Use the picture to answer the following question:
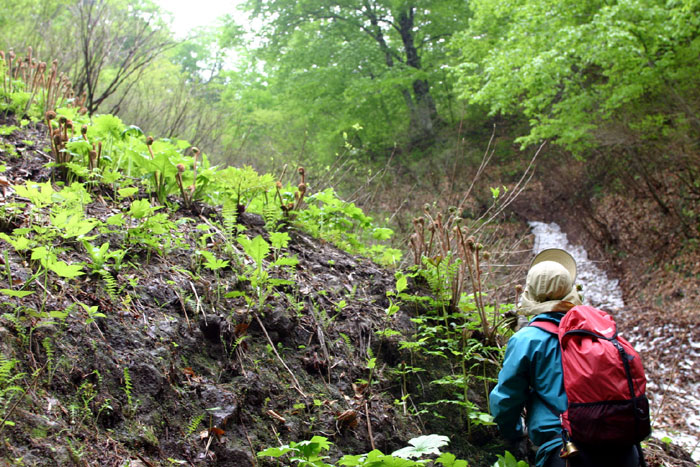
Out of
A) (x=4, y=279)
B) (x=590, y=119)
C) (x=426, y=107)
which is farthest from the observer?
(x=426, y=107)

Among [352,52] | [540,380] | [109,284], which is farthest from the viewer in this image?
[352,52]

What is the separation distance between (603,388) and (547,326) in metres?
0.45

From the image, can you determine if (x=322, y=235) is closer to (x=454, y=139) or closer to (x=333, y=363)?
(x=333, y=363)

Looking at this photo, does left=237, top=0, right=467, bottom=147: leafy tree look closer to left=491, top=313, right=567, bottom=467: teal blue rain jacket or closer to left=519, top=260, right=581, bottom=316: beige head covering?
left=519, top=260, right=581, bottom=316: beige head covering

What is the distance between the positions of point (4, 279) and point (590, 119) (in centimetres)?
1252

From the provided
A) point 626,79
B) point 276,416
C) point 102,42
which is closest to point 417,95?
point 626,79

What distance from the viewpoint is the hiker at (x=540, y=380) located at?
7.29 ft

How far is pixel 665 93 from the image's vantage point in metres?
10.3

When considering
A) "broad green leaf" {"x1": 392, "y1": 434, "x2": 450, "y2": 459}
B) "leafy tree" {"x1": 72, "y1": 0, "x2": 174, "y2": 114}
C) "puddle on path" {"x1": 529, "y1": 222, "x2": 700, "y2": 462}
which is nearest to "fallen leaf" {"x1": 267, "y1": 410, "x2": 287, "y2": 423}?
"broad green leaf" {"x1": 392, "y1": 434, "x2": 450, "y2": 459}

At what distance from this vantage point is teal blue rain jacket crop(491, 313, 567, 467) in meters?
2.24

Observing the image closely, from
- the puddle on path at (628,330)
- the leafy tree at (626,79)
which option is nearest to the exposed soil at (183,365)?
the puddle on path at (628,330)

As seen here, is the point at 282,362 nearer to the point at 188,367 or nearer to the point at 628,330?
the point at 188,367

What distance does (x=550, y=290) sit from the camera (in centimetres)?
248

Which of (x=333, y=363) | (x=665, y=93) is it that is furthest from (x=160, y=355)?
(x=665, y=93)
